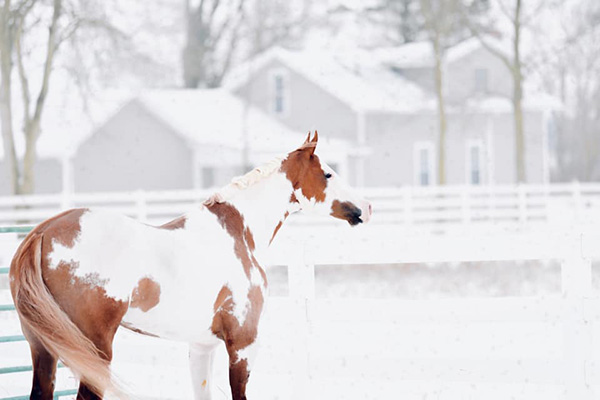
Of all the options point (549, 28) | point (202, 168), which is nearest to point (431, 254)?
point (202, 168)

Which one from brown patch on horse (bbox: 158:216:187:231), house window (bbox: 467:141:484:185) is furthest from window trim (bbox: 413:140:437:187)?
brown patch on horse (bbox: 158:216:187:231)

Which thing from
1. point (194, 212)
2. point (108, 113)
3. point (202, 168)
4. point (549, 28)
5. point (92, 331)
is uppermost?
point (549, 28)

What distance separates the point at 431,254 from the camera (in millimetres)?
5797

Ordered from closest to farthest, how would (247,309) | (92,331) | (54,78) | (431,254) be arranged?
1. (92,331)
2. (247,309)
3. (431,254)
4. (54,78)

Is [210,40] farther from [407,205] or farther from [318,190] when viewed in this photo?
[318,190]

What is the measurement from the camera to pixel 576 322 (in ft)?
17.9

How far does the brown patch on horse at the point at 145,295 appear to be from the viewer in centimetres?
382

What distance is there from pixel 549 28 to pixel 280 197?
34350mm

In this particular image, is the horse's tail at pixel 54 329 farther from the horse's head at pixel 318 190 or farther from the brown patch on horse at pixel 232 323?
the horse's head at pixel 318 190

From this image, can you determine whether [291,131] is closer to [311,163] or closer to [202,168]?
[202,168]

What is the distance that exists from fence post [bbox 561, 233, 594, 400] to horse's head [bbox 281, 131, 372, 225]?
5.25 feet

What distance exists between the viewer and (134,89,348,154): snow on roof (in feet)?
97.9

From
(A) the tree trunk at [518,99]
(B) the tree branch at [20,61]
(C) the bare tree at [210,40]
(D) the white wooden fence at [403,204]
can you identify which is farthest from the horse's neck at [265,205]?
(C) the bare tree at [210,40]

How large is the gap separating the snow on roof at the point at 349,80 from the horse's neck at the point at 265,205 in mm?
25511
